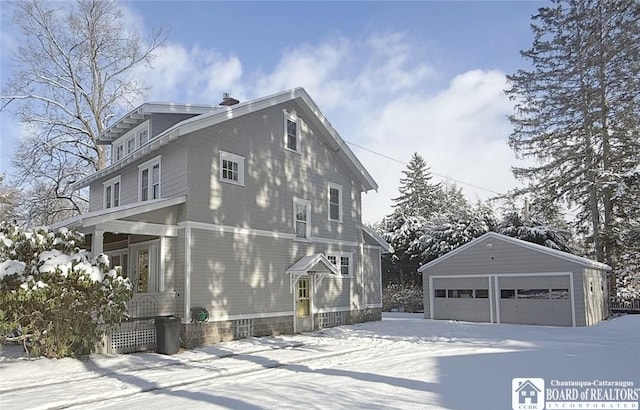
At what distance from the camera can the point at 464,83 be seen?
17562 millimetres

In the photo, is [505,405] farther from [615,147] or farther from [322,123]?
[615,147]

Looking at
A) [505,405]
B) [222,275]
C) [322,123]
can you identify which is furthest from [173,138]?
[505,405]

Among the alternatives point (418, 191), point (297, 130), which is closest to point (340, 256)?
point (297, 130)

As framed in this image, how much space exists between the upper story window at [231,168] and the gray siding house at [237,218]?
0.03m

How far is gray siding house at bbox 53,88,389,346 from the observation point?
1289 centimetres

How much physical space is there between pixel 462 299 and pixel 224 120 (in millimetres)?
12240

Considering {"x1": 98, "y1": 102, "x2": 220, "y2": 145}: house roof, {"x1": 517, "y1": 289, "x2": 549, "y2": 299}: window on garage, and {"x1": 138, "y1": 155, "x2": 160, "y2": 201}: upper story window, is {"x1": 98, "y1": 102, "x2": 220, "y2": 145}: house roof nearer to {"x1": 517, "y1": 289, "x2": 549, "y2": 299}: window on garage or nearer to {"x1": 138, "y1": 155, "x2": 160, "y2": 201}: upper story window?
{"x1": 138, "y1": 155, "x2": 160, "y2": 201}: upper story window

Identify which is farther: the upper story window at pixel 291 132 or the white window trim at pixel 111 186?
the white window trim at pixel 111 186

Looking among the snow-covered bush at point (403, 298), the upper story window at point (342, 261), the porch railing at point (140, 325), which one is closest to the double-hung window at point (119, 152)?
the porch railing at point (140, 325)

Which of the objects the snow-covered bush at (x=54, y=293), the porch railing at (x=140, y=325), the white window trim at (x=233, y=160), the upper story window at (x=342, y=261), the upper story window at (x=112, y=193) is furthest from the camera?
the upper story window at (x=342, y=261)

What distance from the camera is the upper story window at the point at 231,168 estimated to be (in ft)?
46.8

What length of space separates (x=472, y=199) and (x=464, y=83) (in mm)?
29158

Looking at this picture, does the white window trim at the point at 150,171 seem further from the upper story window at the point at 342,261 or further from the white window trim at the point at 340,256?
the upper story window at the point at 342,261

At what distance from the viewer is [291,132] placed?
55.3ft
